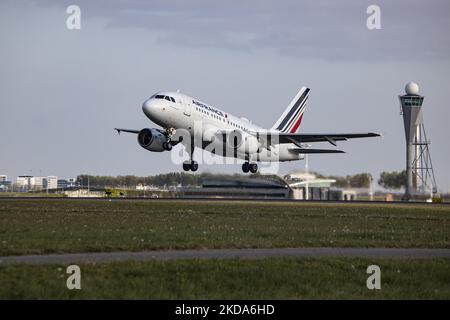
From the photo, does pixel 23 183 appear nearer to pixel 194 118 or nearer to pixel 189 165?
pixel 189 165

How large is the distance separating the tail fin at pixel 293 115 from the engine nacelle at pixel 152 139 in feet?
75.8

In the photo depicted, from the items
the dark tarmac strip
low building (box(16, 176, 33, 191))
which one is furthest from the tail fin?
the dark tarmac strip

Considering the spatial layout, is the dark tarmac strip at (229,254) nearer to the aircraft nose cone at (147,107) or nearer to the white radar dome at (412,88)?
the aircraft nose cone at (147,107)

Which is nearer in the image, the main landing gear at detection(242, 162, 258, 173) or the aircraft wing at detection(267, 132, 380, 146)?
the aircraft wing at detection(267, 132, 380, 146)

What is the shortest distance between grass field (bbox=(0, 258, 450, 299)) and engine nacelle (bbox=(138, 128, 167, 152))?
39.5m

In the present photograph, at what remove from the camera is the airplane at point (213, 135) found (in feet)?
183

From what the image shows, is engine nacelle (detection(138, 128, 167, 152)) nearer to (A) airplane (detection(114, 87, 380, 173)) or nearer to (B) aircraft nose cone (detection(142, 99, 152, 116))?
(A) airplane (detection(114, 87, 380, 173))

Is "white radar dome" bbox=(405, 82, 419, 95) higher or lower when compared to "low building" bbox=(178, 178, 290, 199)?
higher

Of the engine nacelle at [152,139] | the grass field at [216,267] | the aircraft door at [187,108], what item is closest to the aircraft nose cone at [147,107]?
the aircraft door at [187,108]

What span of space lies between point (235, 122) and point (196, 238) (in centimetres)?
3678

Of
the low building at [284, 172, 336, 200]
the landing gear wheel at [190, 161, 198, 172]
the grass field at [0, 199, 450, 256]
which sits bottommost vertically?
the grass field at [0, 199, 450, 256]

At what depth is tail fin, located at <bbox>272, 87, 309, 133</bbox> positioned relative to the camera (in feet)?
268

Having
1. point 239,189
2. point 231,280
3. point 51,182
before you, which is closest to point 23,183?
point 51,182

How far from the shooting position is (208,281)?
60.9 ft
